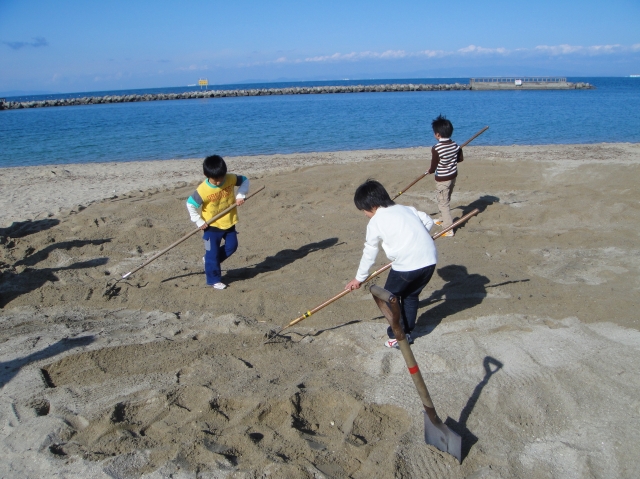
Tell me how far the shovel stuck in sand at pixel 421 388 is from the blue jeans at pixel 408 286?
104 centimetres

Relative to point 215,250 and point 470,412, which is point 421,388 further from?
point 215,250

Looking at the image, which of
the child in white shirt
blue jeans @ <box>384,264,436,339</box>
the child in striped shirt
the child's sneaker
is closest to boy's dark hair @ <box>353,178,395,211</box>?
the child in white shirt

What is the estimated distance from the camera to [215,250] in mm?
5262

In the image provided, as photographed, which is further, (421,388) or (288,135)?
(288,135)

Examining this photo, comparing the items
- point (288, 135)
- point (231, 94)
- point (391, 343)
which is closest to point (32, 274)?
point (391, 343)

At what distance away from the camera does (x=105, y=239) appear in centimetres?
666

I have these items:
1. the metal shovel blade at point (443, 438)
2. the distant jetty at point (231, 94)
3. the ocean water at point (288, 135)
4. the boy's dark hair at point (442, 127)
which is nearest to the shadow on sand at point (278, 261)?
the boy's dark hair at point (442, 127)

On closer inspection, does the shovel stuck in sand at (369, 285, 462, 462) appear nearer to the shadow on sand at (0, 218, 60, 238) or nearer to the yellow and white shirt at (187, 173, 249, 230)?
the yellow and white shirt at (187, 173, 249, 230)

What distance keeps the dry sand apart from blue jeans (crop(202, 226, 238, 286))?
0.17 metres

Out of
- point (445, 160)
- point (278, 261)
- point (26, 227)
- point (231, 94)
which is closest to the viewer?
point (278, 261)

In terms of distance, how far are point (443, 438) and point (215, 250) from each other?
3.20 metres

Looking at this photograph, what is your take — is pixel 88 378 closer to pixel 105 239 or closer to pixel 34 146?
pixel 105 239

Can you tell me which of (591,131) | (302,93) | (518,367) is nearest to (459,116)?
(591,131)

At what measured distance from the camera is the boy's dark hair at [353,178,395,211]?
140 inches
